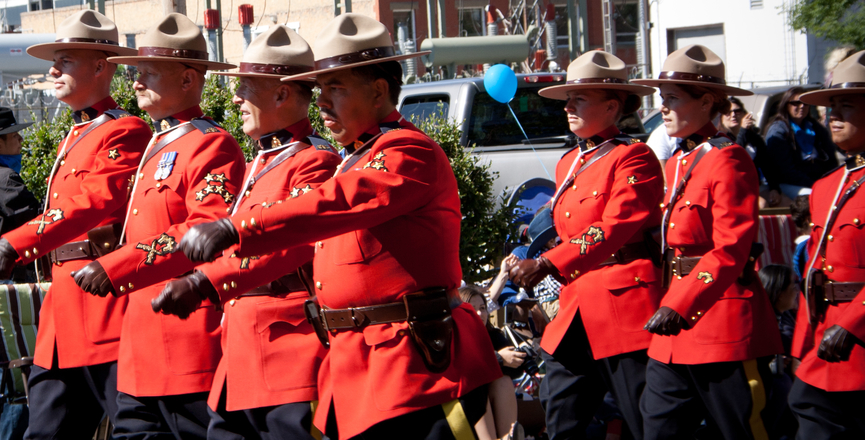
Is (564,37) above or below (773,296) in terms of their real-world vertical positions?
above

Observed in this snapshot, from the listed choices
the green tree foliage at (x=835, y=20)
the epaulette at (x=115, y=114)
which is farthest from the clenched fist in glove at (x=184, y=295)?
the green tree foliage at (x=835, y=20)

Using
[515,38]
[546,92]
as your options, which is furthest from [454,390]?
[515,38]

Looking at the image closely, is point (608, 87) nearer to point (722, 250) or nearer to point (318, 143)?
point (722, 250)

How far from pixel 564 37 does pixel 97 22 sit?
2875cm

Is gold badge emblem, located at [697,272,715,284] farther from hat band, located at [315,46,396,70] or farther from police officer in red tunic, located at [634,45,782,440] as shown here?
hat band, located at [315,46,396,70]

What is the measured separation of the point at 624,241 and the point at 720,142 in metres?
0.61

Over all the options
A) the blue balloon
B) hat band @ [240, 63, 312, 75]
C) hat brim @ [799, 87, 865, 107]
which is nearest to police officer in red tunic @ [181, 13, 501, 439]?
hat band @ [240, 63, 312, 75]

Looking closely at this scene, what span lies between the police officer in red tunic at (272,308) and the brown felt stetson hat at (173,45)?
509 mm

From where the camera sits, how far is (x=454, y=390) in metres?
3.09

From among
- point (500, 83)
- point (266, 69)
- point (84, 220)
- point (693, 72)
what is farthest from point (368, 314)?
point (500, 83)

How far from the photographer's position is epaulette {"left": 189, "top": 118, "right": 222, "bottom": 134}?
4090 millimetres

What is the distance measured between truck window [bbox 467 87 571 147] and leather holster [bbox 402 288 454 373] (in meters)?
5.69

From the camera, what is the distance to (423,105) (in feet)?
29.6

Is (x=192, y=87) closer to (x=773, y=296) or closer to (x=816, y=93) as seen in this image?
(x=816, y=93)
